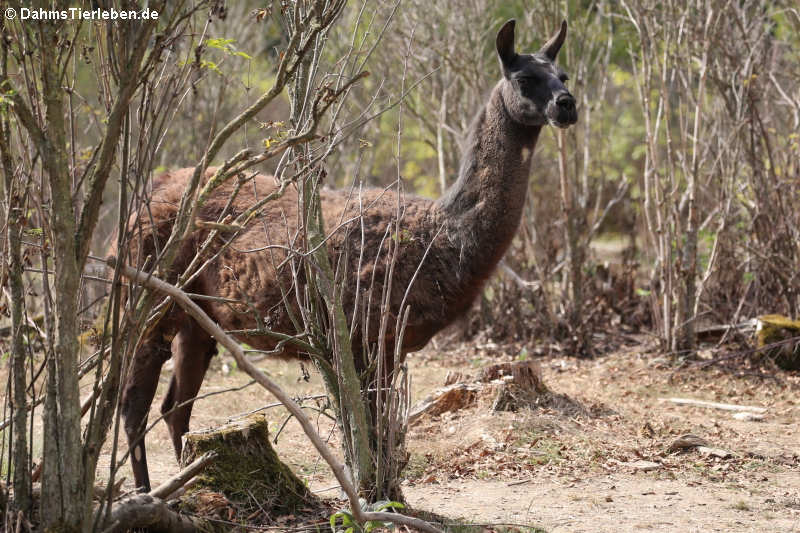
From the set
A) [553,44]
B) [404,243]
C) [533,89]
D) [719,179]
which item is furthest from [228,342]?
[719,179]

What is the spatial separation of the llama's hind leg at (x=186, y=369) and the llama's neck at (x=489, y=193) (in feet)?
6.35

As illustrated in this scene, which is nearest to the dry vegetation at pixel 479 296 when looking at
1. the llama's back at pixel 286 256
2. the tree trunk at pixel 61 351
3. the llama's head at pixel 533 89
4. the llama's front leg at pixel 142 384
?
the tree trunk at pixel 61 351

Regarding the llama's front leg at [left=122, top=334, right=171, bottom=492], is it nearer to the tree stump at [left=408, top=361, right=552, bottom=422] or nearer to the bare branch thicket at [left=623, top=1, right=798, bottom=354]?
the tree stump at [left=408, top=361, right=552, bottom=422]

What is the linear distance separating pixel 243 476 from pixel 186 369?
187 cm

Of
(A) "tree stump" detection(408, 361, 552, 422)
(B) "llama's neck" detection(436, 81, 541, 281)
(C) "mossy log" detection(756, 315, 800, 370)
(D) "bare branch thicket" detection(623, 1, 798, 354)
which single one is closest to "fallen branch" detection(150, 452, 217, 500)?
(B) "llama's neck" detection(436, 81, 541, 281)

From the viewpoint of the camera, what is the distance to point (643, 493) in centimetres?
492

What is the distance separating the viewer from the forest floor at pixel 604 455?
14.8 ft

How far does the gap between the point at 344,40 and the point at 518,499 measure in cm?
885

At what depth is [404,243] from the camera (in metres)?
4.88

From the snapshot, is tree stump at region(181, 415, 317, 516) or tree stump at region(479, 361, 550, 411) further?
tree stump at region(479, 361, 550, 411)

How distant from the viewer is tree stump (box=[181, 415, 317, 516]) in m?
3.88

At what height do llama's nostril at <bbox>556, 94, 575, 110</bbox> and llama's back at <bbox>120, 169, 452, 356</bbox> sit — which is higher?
llama's nostril at <bbox>556, 94, 575, 110</bbox>

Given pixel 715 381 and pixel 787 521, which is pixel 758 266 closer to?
pixel 715 381

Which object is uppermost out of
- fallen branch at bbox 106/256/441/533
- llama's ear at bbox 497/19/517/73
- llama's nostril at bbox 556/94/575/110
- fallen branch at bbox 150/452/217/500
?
llama's ear at bbox 497/19/517/73
